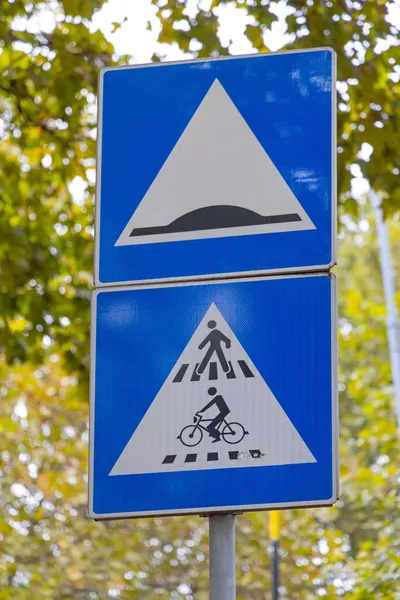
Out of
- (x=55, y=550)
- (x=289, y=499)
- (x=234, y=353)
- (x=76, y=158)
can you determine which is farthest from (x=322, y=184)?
(x=55, y=550)

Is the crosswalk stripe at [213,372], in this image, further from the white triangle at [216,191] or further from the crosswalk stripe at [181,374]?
the white triangle at [216,191]

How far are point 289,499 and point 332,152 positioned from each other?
812 millimetres

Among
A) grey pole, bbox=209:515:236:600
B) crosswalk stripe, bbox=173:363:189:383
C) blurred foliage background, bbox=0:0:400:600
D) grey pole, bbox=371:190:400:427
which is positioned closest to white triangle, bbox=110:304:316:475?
crosswalk stripe, bbox=173:363:189:383

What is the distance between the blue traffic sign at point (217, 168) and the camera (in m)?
2.62

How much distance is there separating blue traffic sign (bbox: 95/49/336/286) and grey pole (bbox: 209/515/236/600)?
608mm

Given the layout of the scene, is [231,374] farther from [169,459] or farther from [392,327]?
[392,327]

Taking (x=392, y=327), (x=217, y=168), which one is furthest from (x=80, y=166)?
(x=392, y=327)

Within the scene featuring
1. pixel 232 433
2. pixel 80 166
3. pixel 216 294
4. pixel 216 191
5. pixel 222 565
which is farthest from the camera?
pixel 80 166

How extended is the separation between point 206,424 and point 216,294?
0.30 meters

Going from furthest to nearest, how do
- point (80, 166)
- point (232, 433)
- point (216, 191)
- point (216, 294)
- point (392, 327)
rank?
point (392, 327), point (80, 166), point (216, 191), point (216, 294), point (232, 433)

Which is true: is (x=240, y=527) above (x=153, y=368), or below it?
above

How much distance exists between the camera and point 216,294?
257cm

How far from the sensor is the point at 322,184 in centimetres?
264

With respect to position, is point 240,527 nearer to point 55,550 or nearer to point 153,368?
point 55,550
